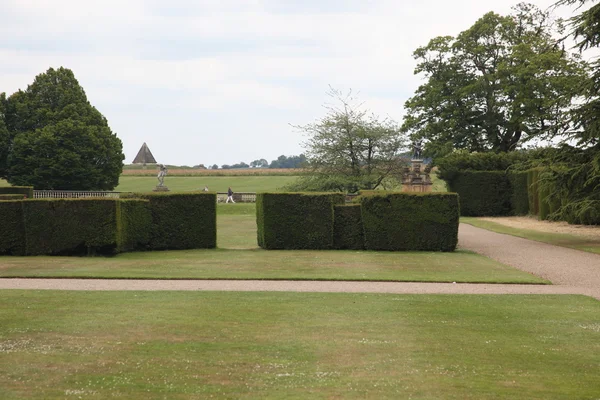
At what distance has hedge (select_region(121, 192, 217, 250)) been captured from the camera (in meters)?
22.3

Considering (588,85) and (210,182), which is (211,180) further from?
(588,85)

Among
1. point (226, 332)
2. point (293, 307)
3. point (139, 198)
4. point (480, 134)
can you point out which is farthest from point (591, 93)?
point (480, 134)

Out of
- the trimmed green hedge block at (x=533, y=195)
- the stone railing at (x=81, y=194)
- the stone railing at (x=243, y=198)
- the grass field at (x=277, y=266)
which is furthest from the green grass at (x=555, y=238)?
the stone railing at (x=81, y=194)

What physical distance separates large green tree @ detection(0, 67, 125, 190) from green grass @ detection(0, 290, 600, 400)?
5286 centimetres

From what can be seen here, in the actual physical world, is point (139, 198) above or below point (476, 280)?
above

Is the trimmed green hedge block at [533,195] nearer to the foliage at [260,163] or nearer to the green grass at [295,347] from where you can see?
the green grass at [295,347]

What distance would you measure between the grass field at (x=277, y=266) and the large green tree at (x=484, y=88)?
29.5m

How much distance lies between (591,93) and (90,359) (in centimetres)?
2157

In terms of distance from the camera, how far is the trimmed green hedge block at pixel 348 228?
22672mm

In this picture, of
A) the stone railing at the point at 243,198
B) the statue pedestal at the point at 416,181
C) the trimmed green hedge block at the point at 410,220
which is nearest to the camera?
the trimmed green hedge block at the point at 410,220

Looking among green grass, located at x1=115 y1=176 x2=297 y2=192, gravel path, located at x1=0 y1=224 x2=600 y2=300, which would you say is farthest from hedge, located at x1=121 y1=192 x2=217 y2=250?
green grass, located at x1=115 y1=176 x2=297 y2=192

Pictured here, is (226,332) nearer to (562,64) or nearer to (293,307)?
(293,307)

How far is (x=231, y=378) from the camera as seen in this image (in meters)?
7.20

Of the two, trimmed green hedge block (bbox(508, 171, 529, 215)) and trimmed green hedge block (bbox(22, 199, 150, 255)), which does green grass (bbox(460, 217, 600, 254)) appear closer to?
trimmed green hedge block (bbox(508, 171, 529, 215))
